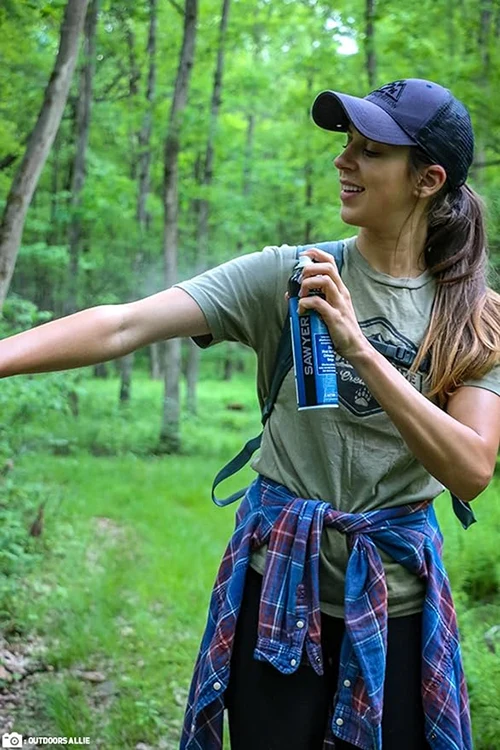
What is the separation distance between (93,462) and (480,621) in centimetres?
750

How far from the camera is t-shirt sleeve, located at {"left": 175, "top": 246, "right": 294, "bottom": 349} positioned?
192 centimetres

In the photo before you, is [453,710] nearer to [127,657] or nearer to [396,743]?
[396,743]

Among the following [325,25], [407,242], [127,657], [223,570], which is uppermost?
[325,25]

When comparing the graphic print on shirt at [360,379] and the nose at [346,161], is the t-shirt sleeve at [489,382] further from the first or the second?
the nose at [346,161]

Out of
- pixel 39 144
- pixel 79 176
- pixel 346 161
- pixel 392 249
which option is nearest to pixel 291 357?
pixel 392 249

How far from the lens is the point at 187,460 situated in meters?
12.6

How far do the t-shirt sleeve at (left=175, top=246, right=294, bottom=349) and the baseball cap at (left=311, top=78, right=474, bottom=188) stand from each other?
34cm

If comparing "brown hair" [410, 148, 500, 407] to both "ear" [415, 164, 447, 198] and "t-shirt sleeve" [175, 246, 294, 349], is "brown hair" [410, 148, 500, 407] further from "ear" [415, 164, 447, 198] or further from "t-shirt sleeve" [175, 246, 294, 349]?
"t-shirt sleeve" [175, 246, 294, 349]

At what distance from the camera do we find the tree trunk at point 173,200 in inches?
513

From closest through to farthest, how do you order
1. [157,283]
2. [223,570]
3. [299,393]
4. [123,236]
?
[299,393], [223,570], [157,283], [123,236]

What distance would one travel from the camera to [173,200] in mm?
13477

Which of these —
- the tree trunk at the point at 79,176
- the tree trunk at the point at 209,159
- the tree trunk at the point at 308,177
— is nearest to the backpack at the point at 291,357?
the tree trunk at the point at 209,159

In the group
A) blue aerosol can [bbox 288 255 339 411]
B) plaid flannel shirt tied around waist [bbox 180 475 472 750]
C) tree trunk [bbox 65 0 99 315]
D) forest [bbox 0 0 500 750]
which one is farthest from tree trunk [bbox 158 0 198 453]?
blue aerosol can [bbox 288 255 339 411]

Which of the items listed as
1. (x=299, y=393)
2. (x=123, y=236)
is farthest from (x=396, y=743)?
(x=123, y=236)
